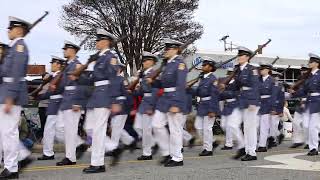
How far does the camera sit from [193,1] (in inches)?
1384

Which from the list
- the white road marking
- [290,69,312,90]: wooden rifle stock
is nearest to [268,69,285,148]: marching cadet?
[290,69,312,90]: wooden rifle stock

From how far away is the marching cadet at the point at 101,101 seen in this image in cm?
798

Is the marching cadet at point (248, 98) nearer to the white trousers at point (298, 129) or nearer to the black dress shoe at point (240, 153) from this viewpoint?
the black dress shoe at point (240, 153)

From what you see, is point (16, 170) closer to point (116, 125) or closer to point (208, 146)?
point (116, 125)

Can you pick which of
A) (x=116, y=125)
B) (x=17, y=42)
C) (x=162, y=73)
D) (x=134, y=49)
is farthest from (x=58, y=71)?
(x=134, y=49)

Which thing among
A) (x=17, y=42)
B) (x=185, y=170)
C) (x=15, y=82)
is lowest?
(x=185, y=170)

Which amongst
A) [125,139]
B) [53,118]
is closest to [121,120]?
[125,139]

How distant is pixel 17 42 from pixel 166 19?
27.9m

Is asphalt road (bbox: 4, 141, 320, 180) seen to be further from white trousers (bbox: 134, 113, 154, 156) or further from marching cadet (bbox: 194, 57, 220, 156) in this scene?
marching cadet (bbox: 194, 57, 220, 156)

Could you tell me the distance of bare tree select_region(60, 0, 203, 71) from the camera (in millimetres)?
34156

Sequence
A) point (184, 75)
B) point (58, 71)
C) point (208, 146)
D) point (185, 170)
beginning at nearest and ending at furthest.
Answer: point (185, 170)
point (184, 75)
point (58, 71)
point (208, 146)

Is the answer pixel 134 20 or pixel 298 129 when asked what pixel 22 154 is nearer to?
pixel 298 129

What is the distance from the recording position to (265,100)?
42.2 ft

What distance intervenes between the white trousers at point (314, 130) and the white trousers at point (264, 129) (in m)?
1.47
